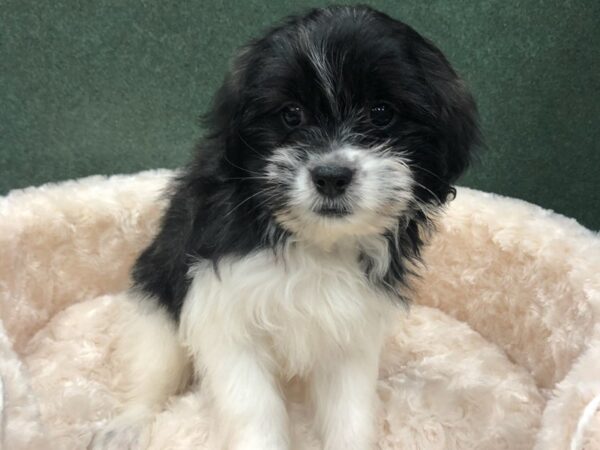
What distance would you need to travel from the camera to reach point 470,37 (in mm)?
2803

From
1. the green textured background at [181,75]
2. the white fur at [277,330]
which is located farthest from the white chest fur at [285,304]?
the green textured background at [181,75]

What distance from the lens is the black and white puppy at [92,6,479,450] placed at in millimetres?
1431

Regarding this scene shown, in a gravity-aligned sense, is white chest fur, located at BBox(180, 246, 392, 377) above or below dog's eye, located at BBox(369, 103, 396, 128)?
below

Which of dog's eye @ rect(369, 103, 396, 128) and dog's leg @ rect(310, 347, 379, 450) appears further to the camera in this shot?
dog's leg @ rect(310, 347, 379, 450)

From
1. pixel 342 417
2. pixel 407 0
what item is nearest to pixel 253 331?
pixel 342 417

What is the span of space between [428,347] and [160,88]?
1537 millimetres

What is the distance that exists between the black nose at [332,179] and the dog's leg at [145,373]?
843 millimetres

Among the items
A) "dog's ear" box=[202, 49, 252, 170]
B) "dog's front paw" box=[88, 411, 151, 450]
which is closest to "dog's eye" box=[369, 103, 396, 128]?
"dog's ear" box=[202, 49, 252, 170]

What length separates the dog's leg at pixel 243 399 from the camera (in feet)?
5.64

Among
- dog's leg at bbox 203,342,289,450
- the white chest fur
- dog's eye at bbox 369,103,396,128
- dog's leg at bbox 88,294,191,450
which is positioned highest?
dog's eye at bbox 369,103,396,128

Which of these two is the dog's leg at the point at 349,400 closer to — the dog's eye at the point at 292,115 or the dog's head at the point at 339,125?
the dog's head at the point at 339,125

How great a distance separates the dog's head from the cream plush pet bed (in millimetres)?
658

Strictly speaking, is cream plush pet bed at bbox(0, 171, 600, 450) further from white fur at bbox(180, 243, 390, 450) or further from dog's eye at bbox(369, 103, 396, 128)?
dog's eye at bbox(369, 103, 396, 128)

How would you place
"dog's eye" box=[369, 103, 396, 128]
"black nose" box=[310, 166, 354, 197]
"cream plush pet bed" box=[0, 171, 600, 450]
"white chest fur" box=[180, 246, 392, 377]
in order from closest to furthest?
"black nose" box=[310, 166, 354, 197]
"dog's eye" box=[369, 103, 396, 128]
"white chest fur" box=[180, 246, 392, 377]
"cream plush pet bed" box=[0, 171, 600, 450]
